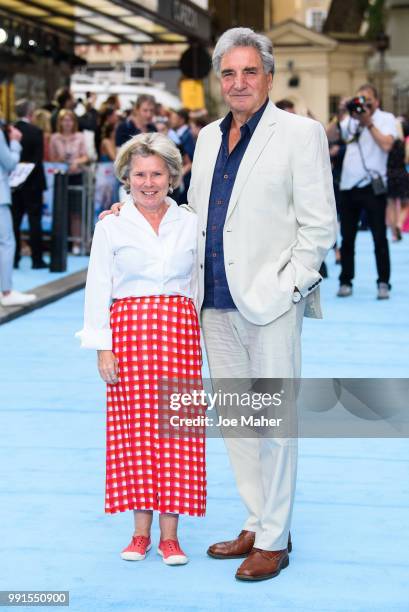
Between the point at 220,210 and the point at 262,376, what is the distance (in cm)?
59

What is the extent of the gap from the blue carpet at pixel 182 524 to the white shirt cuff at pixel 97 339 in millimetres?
794

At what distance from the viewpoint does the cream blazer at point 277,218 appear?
14.2 ft

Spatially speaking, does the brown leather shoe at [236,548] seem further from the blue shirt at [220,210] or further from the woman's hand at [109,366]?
the blue shirt at [220,210]

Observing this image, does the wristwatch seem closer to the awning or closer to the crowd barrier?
the crowd barrier

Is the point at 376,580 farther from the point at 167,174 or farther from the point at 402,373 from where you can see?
the point at 402,373

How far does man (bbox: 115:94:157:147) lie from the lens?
1382 centimetres

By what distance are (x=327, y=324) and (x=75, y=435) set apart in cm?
482

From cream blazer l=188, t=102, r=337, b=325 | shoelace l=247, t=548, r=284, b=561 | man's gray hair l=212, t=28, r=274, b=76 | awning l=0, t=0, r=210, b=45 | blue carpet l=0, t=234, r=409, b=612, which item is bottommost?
blue carpet l=0, t=234, r=409, b=612

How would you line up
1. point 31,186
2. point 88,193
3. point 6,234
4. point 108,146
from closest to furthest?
point 6,234, point 31,186, point 88,193, point 108,146

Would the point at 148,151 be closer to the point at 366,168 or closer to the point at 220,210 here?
the point at 220,210

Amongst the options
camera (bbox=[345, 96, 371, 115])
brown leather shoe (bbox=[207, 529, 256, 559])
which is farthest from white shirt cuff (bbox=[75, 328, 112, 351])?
camera (bbox=[345, 96, 371, 115])

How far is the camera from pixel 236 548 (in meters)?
4.66

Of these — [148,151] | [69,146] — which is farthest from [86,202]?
[148,151]

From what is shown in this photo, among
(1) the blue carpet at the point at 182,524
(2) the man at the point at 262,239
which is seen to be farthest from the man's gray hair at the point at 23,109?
(2) the man at the point at 262,239
